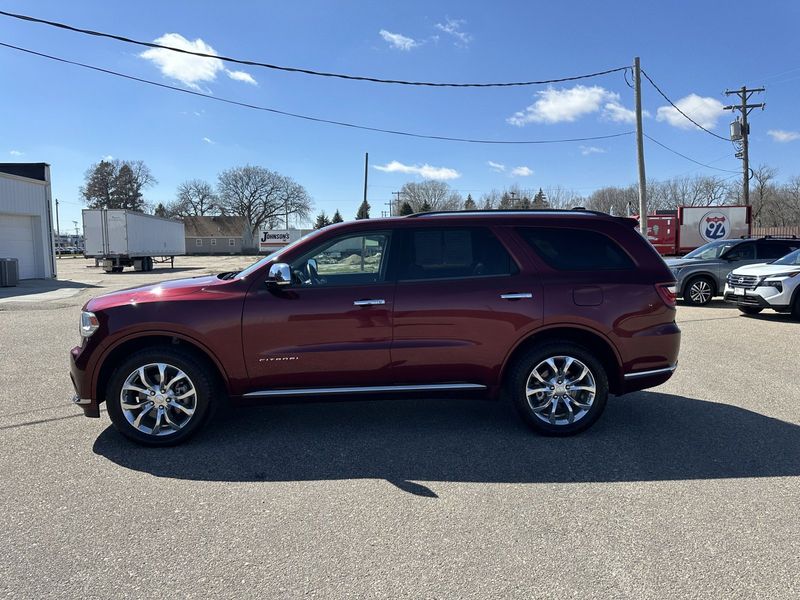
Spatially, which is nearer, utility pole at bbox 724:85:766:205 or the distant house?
utility pole at bbox 724:85:766:205

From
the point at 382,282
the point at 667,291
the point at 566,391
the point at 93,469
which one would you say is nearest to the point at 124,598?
the point at 93,469

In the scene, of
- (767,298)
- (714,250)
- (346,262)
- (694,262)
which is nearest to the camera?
(346,262)

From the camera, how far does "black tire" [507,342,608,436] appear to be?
14.3ft

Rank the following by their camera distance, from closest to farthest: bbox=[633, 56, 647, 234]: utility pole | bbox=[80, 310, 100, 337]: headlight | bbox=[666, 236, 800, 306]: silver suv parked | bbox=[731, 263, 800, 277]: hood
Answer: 1. bbox=[80, 310, 100, 337]: headlight
2. bbox=[731, 263, 800, 277]: hood
3. bbox=[666, 236, 800, 306]: silver suv parked
4. bbox=[633, 56, 647, 234]: utility pole

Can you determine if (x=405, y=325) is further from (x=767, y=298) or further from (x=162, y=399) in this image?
(x=767, y=298)

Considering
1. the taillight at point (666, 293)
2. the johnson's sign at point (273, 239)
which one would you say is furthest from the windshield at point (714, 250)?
the johnson's sign at point (273, 239)

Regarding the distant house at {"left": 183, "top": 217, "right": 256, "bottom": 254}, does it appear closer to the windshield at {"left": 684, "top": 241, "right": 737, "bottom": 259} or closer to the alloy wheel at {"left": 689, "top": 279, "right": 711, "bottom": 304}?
the windshield at {"left": 684, "top": 241, "right": 737, "bottom": 259}

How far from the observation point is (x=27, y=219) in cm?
2320

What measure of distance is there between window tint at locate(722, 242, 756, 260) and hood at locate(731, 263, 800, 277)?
2312 mm

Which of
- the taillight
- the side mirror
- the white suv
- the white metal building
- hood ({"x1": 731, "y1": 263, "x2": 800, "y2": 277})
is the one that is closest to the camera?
the side mirror

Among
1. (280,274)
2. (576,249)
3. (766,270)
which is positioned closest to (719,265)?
(766,270)

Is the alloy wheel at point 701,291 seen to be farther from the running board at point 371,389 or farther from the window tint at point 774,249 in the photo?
the running board at point 371,389

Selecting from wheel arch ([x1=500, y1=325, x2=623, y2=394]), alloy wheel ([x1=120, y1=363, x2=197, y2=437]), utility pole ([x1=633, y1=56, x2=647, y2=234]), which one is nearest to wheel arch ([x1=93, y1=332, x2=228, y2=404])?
alloy wheel ([x1=120, y1=363, x2=197, y2=437])

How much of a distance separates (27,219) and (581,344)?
25986 millimetres
